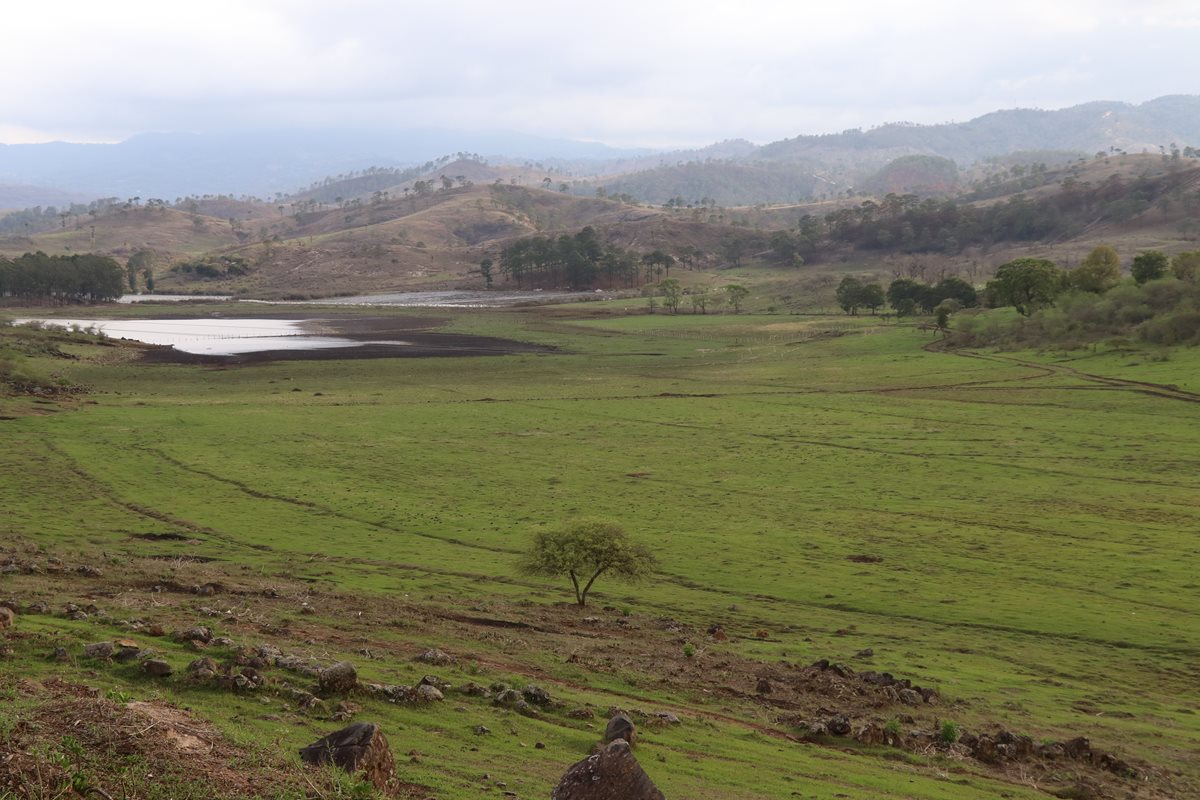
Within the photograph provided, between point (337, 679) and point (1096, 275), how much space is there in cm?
12294

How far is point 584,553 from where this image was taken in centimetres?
3672

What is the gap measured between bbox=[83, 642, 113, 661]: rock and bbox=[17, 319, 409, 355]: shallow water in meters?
111

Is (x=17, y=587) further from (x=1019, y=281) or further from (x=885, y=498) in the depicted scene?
(x=1019, y=281)

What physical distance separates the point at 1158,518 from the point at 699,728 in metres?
37.3

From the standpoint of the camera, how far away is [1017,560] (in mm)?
43562

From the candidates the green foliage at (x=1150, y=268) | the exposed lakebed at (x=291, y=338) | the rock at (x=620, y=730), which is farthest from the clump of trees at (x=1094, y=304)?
the rock at (x=620, y=730)

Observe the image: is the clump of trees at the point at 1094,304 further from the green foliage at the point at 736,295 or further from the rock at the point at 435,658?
the rock at the point at 435,658

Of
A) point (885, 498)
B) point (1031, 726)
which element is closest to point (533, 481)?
point (885, 498)

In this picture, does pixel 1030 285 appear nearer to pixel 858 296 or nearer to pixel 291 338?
pixel 858 296

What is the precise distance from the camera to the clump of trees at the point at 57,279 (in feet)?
581

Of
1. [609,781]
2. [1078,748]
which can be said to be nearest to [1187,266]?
[1078,748]

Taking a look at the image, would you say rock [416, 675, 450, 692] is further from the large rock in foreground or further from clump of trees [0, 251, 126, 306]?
clump of trees [0, 251, 126, 306]

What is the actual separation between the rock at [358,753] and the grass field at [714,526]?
1.22 m

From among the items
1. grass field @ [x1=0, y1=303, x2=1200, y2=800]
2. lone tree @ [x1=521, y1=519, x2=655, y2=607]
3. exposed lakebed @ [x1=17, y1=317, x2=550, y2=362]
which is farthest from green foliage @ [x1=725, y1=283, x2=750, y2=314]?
lone tree @ [x1=521, y1=519, x2=655, y2=607]
